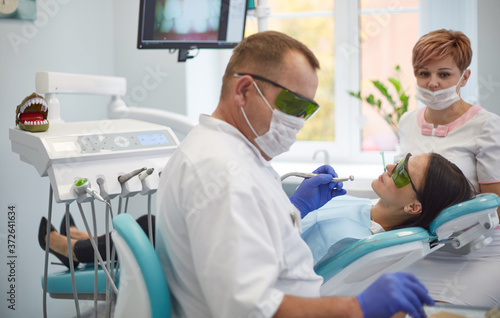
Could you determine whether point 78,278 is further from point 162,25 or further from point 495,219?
point 495,219

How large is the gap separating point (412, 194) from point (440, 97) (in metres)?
0.53

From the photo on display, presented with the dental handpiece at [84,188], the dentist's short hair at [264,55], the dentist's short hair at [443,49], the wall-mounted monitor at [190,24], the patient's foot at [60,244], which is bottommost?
the patient's foot at [60,244]

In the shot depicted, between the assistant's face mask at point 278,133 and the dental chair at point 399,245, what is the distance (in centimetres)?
49

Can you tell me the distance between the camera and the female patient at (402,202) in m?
1.77

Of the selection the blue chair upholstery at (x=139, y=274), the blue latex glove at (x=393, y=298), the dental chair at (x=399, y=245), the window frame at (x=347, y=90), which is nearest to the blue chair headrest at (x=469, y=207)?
the dental chair at (x=399, y=245)

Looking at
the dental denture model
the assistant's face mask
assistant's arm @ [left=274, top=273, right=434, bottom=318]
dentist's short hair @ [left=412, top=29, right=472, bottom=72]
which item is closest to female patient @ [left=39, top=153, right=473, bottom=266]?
dentist's short hair @ [left=412, top=29, right=472, bottom=72]

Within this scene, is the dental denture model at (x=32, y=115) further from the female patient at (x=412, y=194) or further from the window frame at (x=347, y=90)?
the window frame at (x=347, y=90)

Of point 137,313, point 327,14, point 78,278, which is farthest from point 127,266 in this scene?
point 327,14

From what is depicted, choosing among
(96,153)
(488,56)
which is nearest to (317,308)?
(96,153)

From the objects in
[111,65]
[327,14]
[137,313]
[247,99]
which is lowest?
[137,313]

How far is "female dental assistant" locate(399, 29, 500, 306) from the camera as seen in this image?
5.94 feet

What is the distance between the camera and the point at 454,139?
82.7 inches

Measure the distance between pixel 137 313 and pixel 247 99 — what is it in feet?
1.78

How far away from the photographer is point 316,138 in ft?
11.9
